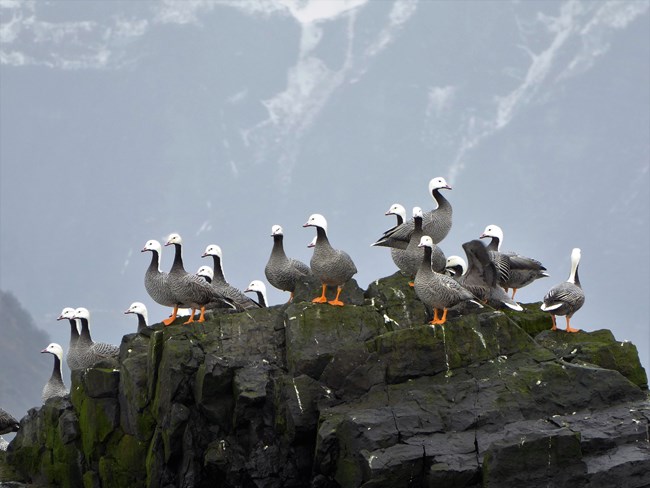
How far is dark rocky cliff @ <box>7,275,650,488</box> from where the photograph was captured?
22656 mm

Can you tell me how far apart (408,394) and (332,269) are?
4460 mm

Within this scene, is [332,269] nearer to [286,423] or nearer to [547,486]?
[286,423]

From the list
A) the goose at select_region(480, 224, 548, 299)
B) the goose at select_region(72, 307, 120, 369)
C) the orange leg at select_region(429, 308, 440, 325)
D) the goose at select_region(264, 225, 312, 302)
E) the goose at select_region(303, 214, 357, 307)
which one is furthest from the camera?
the goose at select_region(72, 307, 120, 369)

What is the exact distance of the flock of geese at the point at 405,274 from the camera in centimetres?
2658

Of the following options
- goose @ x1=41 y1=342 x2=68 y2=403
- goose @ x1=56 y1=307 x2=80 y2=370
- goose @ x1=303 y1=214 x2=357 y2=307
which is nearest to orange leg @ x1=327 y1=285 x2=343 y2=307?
goose @ x1=303 y1=214 x2=357 y2=307

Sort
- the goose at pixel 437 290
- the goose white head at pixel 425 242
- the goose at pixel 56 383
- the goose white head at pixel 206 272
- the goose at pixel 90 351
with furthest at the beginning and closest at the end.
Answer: the goose at pixel 56 383 < the goose white head at pixel 206 272 < the goose at pixel 90 351 < the goose white head at pixel 425 242 < the goose at pixel 437 290

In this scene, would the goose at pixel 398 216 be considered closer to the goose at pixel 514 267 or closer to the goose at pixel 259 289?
the goose at pixel 514 267

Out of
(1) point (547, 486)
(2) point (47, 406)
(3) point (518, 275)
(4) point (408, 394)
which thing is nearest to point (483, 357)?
(4) point (408, 394)

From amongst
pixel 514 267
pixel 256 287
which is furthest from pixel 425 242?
pixel 256 287

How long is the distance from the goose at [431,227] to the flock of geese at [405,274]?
0.02 m

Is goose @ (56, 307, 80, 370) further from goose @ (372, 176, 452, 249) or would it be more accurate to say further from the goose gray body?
goose @ (372, 176, 452, 249)

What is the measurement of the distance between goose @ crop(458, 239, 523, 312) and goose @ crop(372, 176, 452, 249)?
252 centimetres

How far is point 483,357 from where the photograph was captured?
2486 cm

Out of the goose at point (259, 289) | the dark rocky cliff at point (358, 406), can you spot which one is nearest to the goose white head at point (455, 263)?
the dark rocky cliff at point (358, 406)
